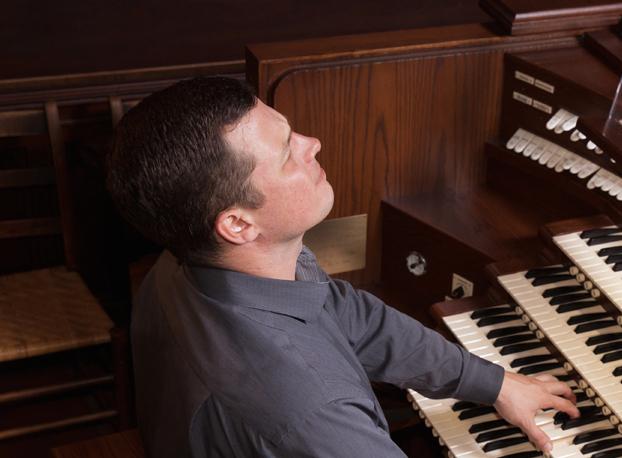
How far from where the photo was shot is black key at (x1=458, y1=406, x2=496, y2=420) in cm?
198

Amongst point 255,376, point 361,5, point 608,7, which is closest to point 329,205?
point 255,376

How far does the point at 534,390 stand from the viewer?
1907 mm

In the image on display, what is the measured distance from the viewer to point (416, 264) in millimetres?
2533

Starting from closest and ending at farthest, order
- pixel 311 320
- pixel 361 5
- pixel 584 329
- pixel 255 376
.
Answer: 1. pixel 255 376
2. pixel 311 320
3. pixel 584 329
4. pixel 361 5

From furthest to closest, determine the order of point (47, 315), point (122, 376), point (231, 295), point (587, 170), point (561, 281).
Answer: point (47, 315), point (122, 376), point (587, 170), point (561, 281), point (231, 295)

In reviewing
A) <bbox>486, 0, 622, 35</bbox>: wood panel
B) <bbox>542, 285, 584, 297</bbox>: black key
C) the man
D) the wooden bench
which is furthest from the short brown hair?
<bbox>486, 0, 622, 35</bbox>: wood panel

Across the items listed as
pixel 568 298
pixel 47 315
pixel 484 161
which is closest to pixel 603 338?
pixel 568 298

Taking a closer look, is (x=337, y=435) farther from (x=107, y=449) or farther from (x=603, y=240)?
(x=603, y=240)

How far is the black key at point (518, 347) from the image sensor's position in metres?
2.08

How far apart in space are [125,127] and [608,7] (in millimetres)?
1514

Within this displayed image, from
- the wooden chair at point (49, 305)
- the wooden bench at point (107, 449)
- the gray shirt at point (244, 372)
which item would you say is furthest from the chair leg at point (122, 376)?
the gray shirt at point (244, 372)

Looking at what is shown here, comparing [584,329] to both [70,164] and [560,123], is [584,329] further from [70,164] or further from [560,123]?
[70,164]

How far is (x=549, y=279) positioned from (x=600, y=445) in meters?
0.42

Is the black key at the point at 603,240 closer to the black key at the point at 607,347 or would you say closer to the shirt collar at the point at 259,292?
the black key at the point at 607,347
